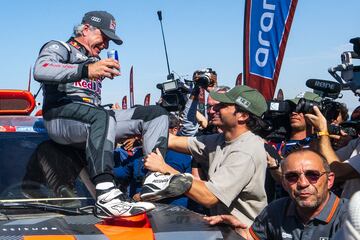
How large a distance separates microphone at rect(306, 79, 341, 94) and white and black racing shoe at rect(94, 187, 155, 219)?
6.00 feet

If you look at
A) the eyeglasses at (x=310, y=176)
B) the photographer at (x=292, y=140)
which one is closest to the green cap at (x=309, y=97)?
the photographer at (x=292, y=140)

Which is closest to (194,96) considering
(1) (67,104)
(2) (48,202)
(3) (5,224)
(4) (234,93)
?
(4) (234,93)

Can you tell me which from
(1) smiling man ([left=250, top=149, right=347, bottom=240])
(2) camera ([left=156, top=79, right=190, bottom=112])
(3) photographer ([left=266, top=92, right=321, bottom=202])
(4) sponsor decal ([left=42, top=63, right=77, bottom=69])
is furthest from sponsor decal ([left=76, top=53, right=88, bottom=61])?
(1) smiling man ([left=250, top=149, right=347, bottom=240])

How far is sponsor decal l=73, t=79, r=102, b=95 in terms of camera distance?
165 inches

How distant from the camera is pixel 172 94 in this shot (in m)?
4.79

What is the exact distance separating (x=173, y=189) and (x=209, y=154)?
0.90 metres

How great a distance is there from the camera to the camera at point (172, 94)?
4770mm

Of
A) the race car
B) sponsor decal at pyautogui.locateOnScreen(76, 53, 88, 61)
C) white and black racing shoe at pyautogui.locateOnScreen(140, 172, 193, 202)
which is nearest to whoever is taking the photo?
the race car

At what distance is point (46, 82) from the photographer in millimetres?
3857

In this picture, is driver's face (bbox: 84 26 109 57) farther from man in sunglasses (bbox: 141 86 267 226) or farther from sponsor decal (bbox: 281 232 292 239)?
sponsor decal (bbox: 281 232 292 239)

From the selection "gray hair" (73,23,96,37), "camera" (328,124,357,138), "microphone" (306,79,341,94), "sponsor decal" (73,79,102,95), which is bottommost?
"camera" (328,124,357,138)

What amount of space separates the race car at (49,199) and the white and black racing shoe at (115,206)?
0.04 meters

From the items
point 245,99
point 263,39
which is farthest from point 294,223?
point 263,39

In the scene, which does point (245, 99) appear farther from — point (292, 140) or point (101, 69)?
point (292, 140)
